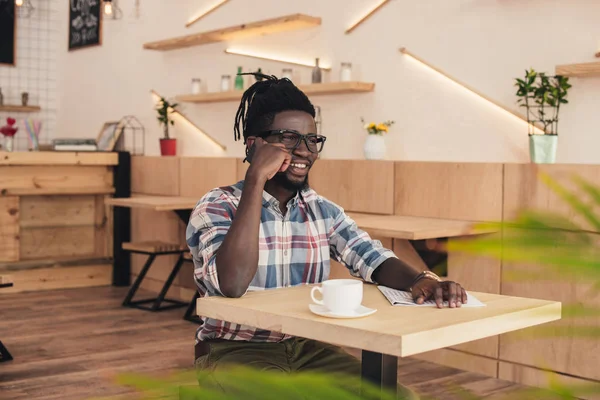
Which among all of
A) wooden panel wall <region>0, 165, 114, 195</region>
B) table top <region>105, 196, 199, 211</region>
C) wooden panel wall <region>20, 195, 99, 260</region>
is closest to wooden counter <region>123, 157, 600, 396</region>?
table top <region>105, 196, 199, 211</region>

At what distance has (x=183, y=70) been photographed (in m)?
6.07

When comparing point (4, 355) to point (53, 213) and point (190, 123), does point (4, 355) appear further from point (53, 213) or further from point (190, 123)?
point (190, 123)

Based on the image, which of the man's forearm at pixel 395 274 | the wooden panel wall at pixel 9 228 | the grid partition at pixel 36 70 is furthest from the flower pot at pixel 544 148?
the grid partition at pixel 36 70

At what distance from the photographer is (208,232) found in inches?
72.4

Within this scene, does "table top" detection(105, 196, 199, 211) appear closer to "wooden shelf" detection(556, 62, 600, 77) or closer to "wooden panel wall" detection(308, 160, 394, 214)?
"wooden panel wall" detection(308, 160, 394, 214)

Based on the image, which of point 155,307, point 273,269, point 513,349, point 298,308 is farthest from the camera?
point 155,307

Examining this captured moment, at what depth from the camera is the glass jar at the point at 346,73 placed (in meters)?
4.66

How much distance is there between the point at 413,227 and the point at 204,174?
7.40 feet

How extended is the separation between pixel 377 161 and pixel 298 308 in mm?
2807

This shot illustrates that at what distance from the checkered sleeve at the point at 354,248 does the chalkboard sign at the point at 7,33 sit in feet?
20.0

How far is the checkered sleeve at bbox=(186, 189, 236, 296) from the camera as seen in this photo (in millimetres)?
1787

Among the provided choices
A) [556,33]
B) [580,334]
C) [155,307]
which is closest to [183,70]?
[155,307]

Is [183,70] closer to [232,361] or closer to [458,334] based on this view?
[232,361]

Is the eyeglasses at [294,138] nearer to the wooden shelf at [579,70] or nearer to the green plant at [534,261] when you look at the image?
the green plant at [534,261]
